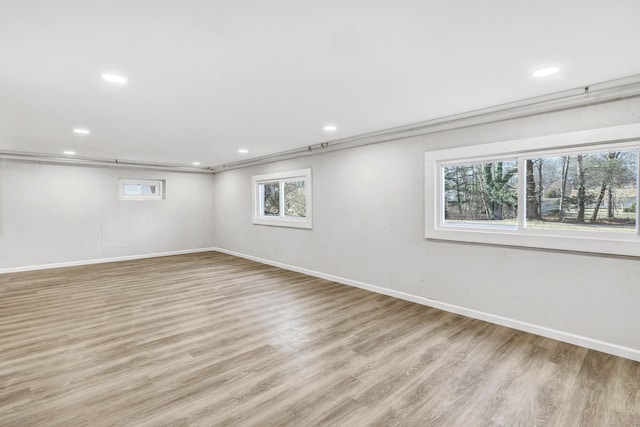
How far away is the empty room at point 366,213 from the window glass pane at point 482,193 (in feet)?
0.08

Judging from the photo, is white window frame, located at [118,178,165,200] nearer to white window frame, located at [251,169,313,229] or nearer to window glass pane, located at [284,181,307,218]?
white window frame, located at [251,169,313,229]

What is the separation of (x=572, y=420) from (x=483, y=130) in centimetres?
Result: 260

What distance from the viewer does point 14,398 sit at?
6.59 ft

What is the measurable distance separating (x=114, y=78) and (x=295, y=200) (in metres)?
3.88

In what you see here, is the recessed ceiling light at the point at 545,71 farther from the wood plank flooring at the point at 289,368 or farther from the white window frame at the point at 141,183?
the white window frame at the point at 141,183

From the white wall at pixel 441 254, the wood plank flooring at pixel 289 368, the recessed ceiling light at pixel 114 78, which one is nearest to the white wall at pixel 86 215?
the wood plank flooring at pixel 289 368

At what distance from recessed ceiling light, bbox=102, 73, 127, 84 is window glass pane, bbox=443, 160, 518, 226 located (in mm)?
3361

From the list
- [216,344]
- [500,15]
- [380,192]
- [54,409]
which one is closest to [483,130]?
[380,192]

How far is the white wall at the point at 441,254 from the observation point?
103 inches

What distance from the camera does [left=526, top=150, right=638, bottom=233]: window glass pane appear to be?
264 centimetres

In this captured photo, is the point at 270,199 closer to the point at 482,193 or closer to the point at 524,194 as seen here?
the point at 482,193

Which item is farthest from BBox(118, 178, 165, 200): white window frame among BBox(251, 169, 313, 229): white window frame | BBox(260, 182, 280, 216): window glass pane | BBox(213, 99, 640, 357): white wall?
BBox(213, 99, 640, 357): white wall

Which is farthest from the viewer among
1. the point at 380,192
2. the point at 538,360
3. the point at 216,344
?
the point at 380,192

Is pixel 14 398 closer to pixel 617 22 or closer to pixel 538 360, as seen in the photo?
pixel 538 360
